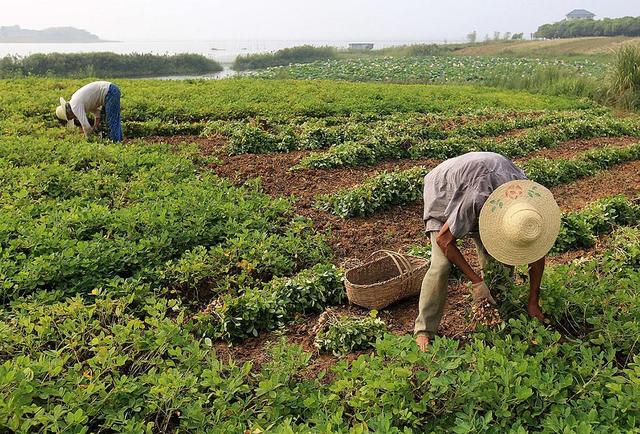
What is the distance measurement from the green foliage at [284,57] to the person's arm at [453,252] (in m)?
41.5

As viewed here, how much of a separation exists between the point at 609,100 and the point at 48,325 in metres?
18.7

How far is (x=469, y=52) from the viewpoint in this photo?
168 ft

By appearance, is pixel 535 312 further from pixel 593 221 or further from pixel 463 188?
pixel 593 221

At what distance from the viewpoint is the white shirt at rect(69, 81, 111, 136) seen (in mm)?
8805

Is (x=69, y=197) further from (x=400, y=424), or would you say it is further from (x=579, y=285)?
(x=579, y=285)

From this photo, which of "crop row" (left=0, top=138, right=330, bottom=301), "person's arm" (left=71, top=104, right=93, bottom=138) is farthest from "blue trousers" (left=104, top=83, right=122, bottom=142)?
"crop row" (left=0, top=138, right=330, bottom=301)

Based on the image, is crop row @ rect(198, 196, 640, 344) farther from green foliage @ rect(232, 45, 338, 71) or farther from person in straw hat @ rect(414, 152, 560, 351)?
green foliage @ rect(232, 45, 338, 71)

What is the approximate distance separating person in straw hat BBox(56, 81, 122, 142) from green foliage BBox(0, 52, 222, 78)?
58.3 feet

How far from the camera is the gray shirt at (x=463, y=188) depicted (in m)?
3.20

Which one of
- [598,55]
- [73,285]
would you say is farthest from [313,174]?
[598,55]

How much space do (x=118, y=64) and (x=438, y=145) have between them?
29.7 meters

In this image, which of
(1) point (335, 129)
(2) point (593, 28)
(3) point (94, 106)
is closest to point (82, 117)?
(3) point (94, 106)

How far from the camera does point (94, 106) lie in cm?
909

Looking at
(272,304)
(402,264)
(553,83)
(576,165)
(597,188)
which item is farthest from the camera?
(553,83)
